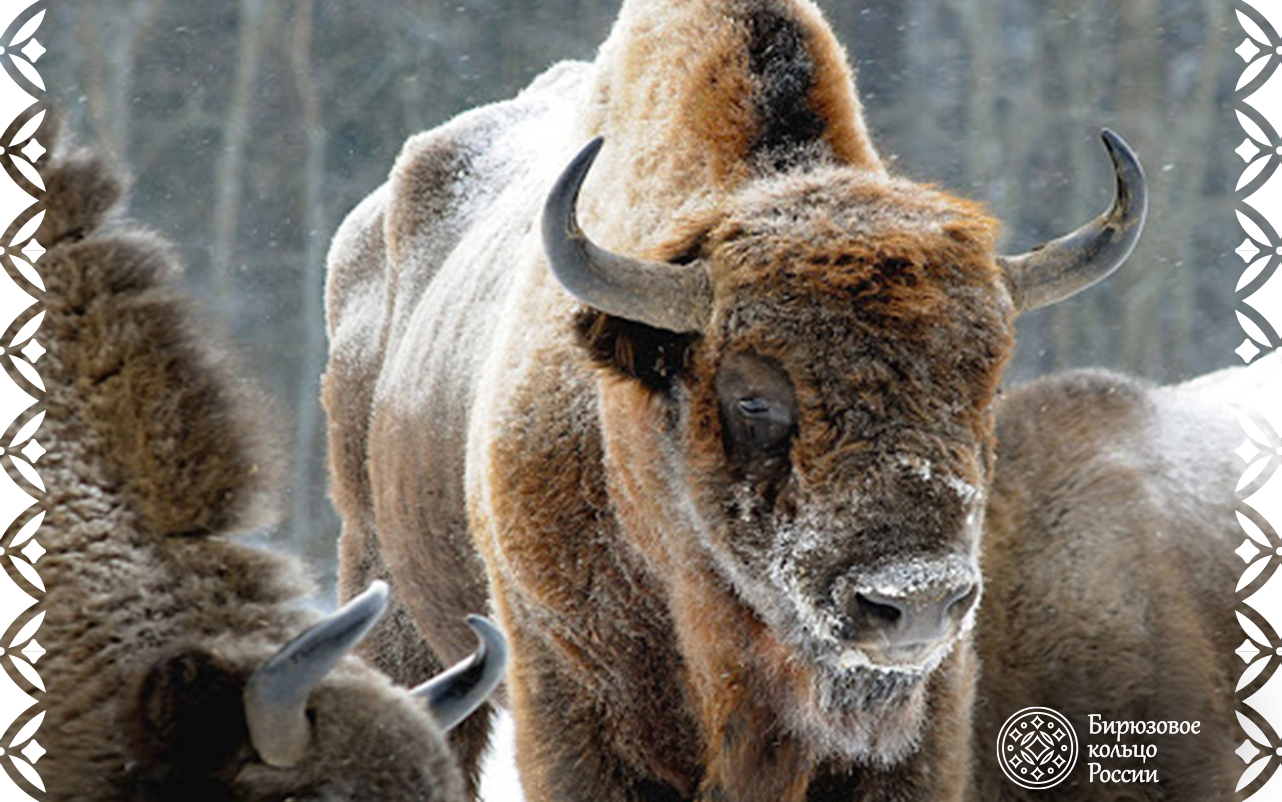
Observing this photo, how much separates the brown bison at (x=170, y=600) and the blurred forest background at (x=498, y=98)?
1096 centimetres

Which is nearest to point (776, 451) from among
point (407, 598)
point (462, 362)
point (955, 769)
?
point (955, 769)

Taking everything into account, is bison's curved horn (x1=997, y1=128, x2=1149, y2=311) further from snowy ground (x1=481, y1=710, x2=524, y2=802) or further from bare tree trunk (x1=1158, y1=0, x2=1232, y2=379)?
bare tree trunk (x1=1158, y1=0, x2=1232, y2=379)

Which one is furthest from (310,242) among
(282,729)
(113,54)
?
(282,729)

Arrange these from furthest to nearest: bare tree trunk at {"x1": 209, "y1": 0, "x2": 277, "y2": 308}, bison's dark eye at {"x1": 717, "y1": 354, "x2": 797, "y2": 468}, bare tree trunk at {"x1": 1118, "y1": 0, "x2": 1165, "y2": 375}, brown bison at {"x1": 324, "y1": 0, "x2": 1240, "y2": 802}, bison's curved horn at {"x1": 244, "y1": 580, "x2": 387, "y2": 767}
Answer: bare tree trunk at {"x1": 209, "y1": 0, "x2": 277, "y2": 308}, bare tree trunk at {"x1": 1118, "y1": 0, "x2": 1165, "y2": 375}, bison's dark eye at {"x1": 717, "y1": 354, "x2": 797, "y2": 468}, brown bison at {"x1": 324, "y1": 0, "x2": 1240, "y2": 802}, bison's curved horn at {"x1": 244, "y1": 580, "x2": 387, "y2": 767}

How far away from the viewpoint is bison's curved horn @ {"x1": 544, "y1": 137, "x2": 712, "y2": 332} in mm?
4145

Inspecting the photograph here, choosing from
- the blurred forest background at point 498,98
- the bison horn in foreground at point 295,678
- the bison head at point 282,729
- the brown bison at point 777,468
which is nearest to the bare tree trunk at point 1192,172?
the blurred forest background at point 498,98

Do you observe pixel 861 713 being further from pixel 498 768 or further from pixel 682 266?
pixel 498 768

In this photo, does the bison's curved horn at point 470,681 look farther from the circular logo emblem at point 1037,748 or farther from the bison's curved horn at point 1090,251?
the circular logo emblem at point 1037,748

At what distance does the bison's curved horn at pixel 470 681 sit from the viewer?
352 centimetres

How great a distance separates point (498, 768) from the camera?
286 inches

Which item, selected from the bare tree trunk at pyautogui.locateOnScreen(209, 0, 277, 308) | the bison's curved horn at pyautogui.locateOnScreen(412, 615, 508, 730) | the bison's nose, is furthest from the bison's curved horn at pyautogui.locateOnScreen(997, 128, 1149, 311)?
the bare tree trunk at pyautogui.locateOnScreen(209, 0, 277, 308)

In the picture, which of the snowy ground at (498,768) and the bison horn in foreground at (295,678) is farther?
the snowy ground at (498,768)

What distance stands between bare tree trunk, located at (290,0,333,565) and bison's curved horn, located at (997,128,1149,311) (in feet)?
37.8

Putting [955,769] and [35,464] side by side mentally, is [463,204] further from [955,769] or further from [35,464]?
[35,464]
